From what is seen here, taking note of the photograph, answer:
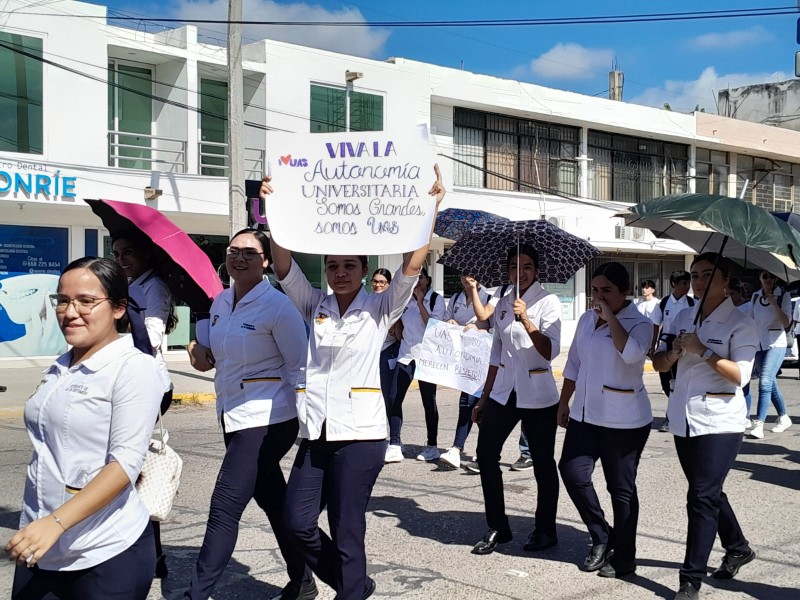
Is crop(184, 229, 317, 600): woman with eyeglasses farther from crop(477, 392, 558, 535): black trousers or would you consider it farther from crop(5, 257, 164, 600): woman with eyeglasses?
crop(477, 392, 558, 535): black trousers

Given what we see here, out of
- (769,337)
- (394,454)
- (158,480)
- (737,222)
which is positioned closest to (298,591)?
(158,480)

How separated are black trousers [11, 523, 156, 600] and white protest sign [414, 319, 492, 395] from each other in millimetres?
5637

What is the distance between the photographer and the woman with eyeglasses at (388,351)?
881cm

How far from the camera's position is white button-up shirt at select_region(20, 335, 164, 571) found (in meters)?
2.82

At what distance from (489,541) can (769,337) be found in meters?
6.27

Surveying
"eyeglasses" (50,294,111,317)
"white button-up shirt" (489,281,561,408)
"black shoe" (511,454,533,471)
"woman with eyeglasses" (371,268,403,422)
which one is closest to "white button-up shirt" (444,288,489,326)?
"woman with eyeglasses" (371,268,403,422)

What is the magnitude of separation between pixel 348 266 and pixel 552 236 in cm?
244

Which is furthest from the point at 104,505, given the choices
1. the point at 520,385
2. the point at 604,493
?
the point at 604,493

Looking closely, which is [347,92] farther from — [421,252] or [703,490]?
[421,252]

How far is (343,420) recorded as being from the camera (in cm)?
418

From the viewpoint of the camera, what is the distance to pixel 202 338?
479 cm

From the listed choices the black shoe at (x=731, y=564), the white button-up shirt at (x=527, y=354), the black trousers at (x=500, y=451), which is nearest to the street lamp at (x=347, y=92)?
the white button-up shirt at (x=527, y=354)

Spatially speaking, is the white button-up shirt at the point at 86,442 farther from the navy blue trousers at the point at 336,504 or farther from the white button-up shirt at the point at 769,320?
the white button-up shirt at the point at 769,320

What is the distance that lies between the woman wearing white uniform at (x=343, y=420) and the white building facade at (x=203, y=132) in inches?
337
